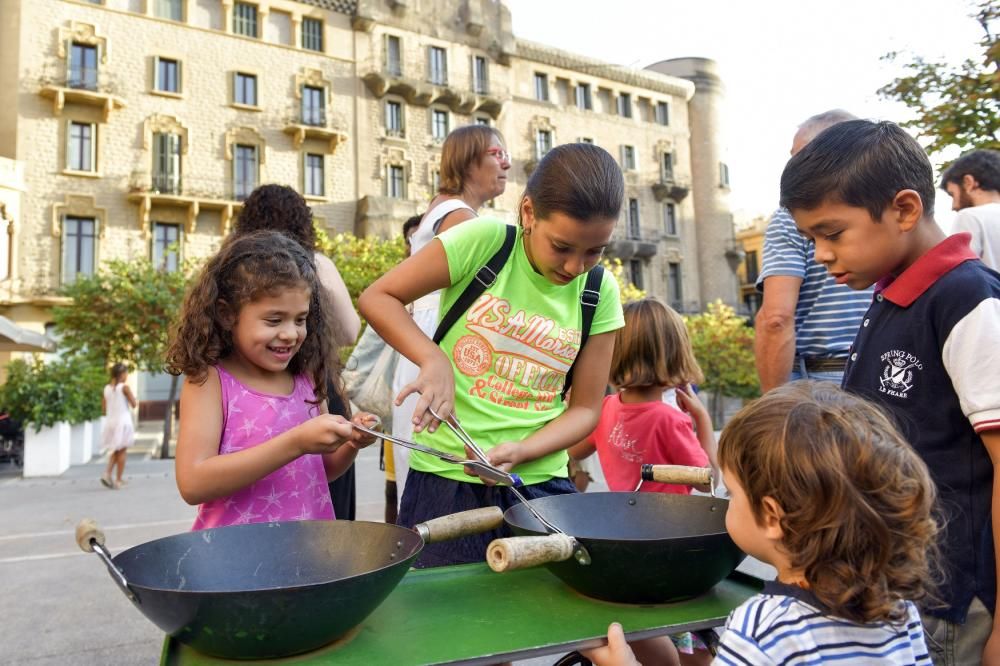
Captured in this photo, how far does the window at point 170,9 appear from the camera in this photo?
830 inches

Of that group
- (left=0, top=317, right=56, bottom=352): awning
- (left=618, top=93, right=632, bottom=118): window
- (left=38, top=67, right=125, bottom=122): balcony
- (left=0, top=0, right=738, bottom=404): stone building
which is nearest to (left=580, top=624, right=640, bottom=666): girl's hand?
(left=0, top=317, right=56, bottom=352): awning

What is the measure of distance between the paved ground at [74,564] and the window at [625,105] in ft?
80.9

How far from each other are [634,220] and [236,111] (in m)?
16.5

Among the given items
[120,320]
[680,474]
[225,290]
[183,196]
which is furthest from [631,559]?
[183,196]

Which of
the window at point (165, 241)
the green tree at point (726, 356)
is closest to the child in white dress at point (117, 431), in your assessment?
the window at point (165, 241)

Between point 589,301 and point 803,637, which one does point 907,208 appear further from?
point 803,637

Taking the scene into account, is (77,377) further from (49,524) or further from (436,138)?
(436,138)

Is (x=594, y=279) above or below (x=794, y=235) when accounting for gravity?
below

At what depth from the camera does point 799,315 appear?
2574mm

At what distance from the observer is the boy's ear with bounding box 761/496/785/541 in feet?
3.76

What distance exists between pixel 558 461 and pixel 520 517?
0.45m

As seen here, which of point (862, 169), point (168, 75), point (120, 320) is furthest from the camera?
point (168, 75)

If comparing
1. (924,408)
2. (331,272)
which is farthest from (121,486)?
(924,408)

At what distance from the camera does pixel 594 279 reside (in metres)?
1.98
